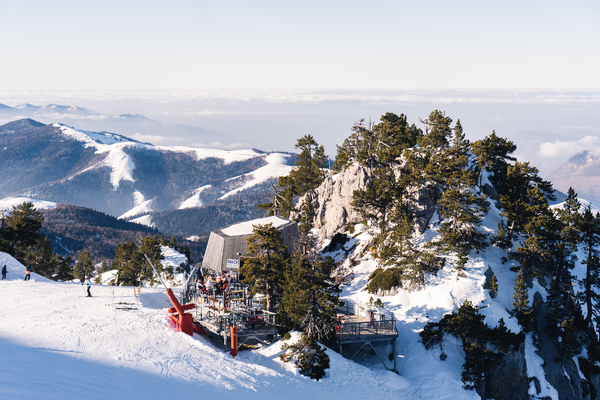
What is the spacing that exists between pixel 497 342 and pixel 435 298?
8255 millimetres

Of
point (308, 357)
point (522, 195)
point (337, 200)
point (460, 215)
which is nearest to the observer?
point (308, 357)

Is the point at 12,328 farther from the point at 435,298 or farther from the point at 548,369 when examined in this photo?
the point at 548,369

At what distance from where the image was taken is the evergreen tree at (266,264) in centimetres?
4009

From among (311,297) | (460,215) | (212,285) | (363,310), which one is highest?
(460,215)

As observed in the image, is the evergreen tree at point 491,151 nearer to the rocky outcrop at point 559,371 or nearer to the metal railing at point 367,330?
the rocky outcrop at point 559,371

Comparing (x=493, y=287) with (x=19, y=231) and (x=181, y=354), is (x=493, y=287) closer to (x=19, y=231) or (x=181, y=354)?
(x=181, y=354)

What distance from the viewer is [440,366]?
134 ft

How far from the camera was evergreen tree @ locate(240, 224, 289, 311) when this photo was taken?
40.1 metres

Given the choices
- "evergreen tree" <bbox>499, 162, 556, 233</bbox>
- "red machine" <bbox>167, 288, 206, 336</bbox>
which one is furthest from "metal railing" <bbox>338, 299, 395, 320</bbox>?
"evergreen tree" <bbox>499, 162, 556, 233</bbox>

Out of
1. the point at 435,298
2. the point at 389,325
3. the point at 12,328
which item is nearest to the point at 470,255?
the point at 435,298

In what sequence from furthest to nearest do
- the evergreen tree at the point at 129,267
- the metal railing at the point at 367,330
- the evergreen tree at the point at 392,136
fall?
the evergreen tree at the point at 129,267, the evergreen tree at the point at 392,136, the metal railing at the point at 367,330

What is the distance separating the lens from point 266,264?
40406mm

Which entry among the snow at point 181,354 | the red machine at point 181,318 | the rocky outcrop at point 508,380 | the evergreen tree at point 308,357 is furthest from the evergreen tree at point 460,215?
the red machine at point 181,318

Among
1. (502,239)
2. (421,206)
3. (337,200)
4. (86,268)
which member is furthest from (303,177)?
(86,268)
